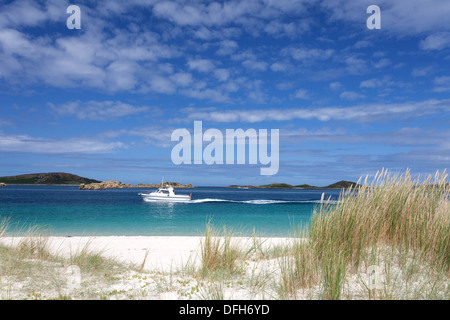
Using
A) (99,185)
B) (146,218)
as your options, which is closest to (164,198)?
(146,218)

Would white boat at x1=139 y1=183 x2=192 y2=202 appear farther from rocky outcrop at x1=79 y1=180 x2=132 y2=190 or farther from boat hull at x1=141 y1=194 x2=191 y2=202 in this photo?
rocky outcrop at x1=79 y1=180 x2=132 y2=190

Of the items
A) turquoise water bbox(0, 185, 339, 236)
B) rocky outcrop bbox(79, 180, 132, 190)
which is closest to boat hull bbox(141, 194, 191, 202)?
turquoise water bbox(0, 185, 339, 236)

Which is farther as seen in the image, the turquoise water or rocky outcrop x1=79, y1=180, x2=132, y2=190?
rocky outcrop x1=79, y1=180, x2=132, y2=190

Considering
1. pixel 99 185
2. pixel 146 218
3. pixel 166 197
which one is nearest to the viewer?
pixel 146 218

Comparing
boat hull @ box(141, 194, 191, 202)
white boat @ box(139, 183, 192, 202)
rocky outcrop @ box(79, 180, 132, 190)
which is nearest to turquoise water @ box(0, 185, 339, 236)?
boat hull @ box(141, 194, 191, 202)

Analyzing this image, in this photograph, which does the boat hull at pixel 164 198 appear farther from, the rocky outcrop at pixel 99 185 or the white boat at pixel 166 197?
the rocky outcrop at pixel 99 185

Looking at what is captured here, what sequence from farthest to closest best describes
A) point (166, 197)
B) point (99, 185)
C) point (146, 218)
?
1. point (99, 185)
2. point (166, 197)
3. point (146, 218)

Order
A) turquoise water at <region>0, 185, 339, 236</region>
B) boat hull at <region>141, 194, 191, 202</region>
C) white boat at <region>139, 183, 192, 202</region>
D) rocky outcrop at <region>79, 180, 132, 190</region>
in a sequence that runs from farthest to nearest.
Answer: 1. rocky outcrop at <region>79, 180, 132, 190</region>
2. boat hull at <region>141, 194, 191, 202</region>
3. white boat at <region>139, 183, 192, 202</region>
4. turquoise water at <region>0, 185, 339, 236</region>

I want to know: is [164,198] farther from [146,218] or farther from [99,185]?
[99,185]

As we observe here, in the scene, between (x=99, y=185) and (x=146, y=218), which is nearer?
(x=146, y=218)

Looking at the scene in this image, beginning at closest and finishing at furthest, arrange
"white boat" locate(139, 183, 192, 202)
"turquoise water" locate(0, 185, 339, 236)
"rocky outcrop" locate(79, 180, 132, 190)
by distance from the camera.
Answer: "turquoise water" locate(0, 185, 339, 236) → "white boat" locate(139, 183, 192, 202) → "rocky outcrop" locate(79, 180, 132, 190)

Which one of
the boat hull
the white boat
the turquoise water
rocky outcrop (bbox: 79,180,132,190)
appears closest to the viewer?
the turquoise water

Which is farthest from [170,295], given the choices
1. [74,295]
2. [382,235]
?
[382,235]
